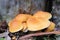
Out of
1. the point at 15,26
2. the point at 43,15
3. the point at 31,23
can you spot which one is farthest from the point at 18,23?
the point at 43,15

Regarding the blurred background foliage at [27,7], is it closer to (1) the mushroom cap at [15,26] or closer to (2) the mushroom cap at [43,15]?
(2) the mushroom cap at [43,15]

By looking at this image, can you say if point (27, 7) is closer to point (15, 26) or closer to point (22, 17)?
point (22, 17)

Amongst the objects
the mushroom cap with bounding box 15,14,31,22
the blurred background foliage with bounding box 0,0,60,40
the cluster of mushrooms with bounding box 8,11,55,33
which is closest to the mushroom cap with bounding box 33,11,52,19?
the cluster of mushrooms with bounding box 8,11,55,33

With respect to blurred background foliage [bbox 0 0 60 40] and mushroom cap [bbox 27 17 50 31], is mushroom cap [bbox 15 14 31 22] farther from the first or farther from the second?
blurred background foliage [bbox 0 0 60 40]

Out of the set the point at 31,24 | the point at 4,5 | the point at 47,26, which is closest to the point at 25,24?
the point at 31,24

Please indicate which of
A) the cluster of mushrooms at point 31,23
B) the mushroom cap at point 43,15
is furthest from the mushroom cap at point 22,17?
the mushroom cap at point 43,15

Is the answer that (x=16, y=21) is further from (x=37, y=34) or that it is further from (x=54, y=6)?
(x=54, y=6)
